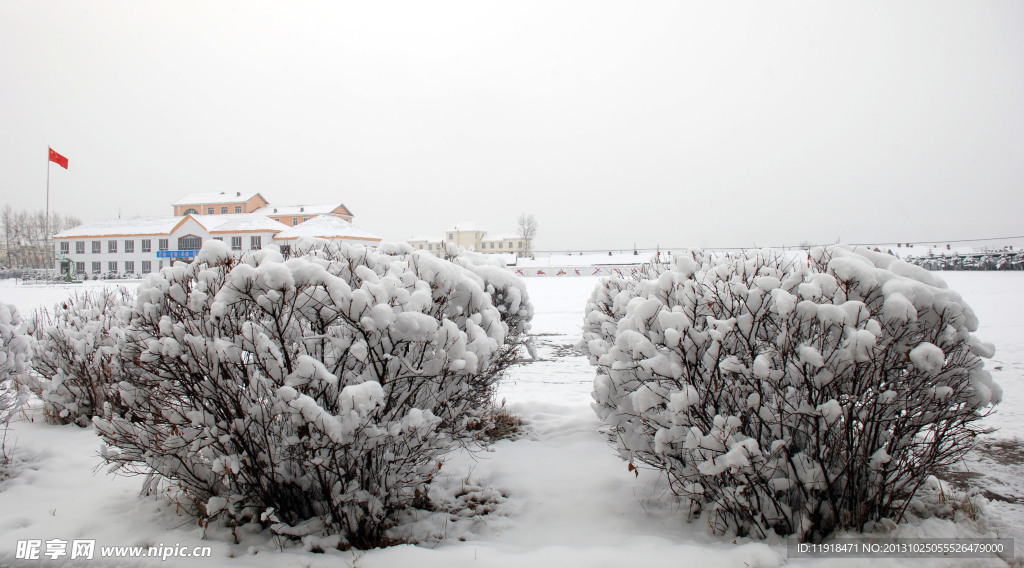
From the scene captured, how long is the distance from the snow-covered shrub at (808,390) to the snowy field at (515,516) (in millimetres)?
288

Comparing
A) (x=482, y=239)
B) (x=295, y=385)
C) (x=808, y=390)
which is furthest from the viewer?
(x=482, y=239)

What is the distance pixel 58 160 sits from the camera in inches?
1407

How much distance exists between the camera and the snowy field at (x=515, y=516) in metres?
2.49

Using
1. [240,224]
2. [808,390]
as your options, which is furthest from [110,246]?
[808,390]

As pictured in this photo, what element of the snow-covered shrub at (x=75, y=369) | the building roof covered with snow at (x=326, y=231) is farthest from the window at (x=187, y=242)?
the snow-covered shrub at (x=75, y=369)

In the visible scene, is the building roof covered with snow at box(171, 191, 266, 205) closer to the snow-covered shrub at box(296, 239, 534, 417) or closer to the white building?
the white building

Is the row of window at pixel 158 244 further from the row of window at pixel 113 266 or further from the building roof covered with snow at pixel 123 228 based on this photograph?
the row of window at pixel 113 266

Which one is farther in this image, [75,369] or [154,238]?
[154,238]

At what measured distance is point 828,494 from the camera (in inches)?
105

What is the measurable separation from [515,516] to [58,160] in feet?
156

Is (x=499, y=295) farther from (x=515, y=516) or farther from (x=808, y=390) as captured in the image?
(x=808, y=390)

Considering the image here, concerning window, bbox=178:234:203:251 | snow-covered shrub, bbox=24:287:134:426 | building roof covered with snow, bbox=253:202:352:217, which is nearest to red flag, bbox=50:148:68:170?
window, bbox=178:234:203:251

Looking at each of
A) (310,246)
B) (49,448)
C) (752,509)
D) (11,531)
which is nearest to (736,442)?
(752,509)

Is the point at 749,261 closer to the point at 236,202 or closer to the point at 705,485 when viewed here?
the point at 705,485
